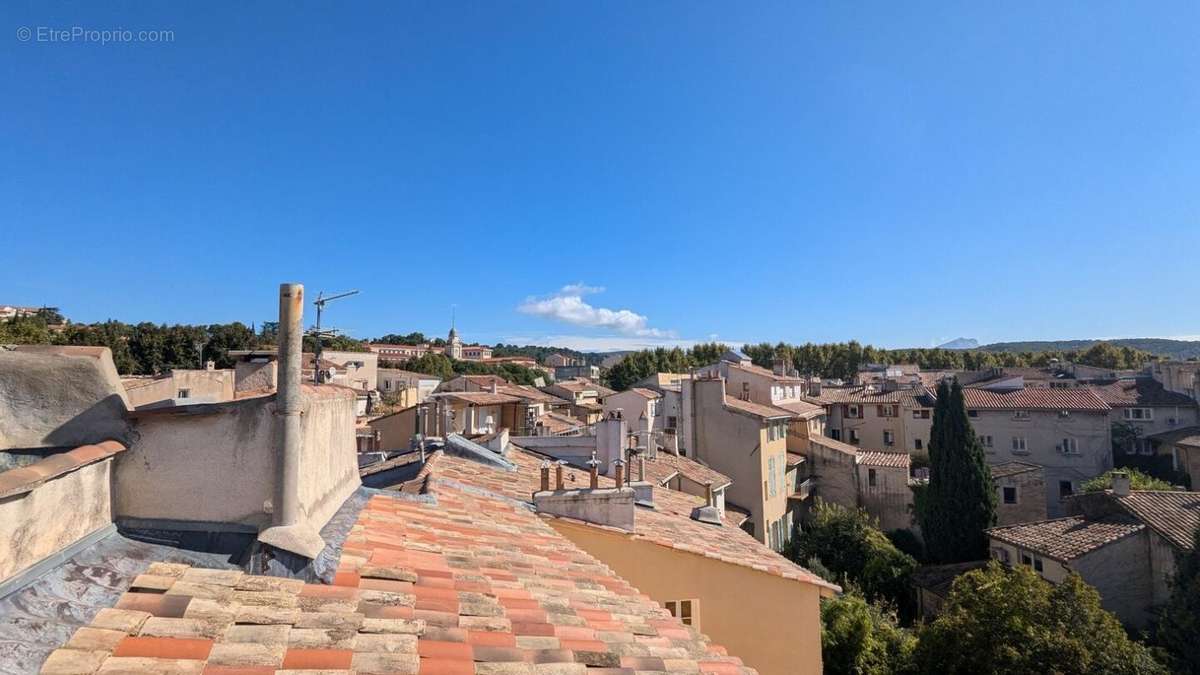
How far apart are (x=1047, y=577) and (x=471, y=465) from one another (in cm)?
2175

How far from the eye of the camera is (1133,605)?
65.7 ft

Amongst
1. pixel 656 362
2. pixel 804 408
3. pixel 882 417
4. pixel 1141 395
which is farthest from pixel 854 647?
pixel 656 362

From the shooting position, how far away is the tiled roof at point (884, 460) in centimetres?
3272

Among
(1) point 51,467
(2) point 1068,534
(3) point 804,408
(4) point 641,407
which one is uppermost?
(1) point 51,467

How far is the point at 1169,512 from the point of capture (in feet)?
69.0

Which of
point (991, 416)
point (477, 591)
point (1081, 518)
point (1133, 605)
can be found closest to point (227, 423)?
point (477, 591)

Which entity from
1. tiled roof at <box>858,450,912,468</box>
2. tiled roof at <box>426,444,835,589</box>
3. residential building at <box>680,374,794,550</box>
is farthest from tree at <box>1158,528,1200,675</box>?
tiled roof at <box>858,450,912,468</box>

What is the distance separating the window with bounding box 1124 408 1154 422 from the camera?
43062 mm

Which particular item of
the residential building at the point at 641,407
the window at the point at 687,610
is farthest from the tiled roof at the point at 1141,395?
the window at the point at 687,610

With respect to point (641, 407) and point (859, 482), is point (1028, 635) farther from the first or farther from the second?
point (641, 407)

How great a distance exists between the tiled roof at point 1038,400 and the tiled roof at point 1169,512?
1403 centimetres

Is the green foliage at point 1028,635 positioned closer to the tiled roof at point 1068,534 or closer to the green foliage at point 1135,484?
the tiled roof at point 1068,534

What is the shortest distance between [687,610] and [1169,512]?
23520 mm

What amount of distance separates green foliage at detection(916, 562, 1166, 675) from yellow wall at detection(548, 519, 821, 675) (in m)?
7.68
